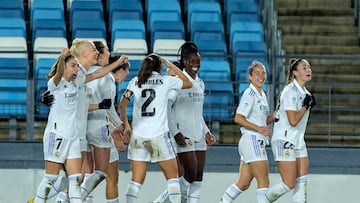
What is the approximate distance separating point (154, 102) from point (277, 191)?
1803 millimetres

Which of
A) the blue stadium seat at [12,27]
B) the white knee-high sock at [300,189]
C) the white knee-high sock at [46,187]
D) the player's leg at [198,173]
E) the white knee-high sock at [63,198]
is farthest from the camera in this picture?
the blue stadium seat at [12,27]

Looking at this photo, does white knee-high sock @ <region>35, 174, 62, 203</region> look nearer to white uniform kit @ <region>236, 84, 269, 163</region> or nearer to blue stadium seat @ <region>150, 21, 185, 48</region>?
white uniform kit @ <region>236, 84, 269, 163</region>

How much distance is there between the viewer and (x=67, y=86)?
16219 millimetres

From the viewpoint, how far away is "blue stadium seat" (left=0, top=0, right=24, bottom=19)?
22984mm

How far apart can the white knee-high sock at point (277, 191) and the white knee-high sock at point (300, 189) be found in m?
0.14

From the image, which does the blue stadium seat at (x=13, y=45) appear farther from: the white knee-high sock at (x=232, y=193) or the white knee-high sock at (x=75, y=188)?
the white knee-high sock at (x=75, y=188)

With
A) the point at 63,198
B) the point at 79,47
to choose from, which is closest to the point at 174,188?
the point at 63,198

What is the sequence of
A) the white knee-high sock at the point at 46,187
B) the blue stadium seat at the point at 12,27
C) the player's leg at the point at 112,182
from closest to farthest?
the white knee-high sock at the point at 46,187, the player's leg at the point at 112,182, the blue stadium seat at the point at 12,27

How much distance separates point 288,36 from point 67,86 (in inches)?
308

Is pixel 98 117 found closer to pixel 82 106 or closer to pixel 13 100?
pixel 82 106

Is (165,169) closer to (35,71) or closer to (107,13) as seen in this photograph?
(35,71)

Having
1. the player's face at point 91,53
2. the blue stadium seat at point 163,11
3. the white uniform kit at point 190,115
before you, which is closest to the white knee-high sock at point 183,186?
the white uniform kit at point 190,115

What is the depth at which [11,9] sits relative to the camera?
23.2 metres

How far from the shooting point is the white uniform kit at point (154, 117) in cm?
1677
